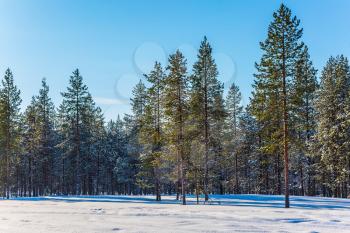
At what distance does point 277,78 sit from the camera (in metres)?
27.1

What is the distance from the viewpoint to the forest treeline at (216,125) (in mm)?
27188

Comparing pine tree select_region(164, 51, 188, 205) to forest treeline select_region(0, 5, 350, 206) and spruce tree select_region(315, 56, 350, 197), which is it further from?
spruce tree select_region(315, 56, 350, 197)

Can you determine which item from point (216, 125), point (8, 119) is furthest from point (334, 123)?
point (8, 119)

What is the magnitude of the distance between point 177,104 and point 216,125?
8.58 meters

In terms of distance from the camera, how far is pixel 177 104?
32.2 metres

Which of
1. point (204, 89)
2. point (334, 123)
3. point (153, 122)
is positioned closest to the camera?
point (204, 89)

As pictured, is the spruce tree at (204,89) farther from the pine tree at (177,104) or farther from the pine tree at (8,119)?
the pine tree at (8,119)

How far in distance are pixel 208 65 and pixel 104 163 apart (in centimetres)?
4175

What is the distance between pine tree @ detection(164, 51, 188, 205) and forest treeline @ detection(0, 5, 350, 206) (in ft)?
0.30

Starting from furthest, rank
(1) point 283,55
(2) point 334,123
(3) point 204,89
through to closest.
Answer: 1. (2) point 334,123
2. (3) point 204,89
3. (1) point 283,55

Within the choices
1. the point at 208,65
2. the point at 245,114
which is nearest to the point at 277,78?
the point at 208,65

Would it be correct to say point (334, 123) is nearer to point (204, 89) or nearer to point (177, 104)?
point (204, 89)

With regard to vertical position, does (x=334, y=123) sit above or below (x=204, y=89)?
below

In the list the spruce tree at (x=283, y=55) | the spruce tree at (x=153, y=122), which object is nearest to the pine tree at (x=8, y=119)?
the spruce tree at (x=153, y=122)
